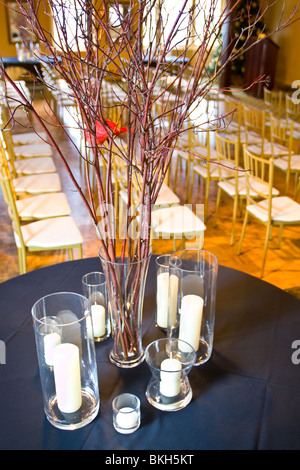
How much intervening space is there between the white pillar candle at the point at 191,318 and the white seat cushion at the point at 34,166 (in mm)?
2602

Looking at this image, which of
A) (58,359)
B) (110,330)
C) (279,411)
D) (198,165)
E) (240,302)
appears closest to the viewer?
(58,359)

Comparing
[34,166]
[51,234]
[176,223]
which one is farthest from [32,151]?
[176,223]

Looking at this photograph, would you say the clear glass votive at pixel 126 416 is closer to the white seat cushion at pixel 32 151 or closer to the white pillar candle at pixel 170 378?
A: the white pillar candle at pixel 170 378

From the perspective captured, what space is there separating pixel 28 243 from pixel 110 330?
1199 mm

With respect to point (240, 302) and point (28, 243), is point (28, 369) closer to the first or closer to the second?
point (240, 302)

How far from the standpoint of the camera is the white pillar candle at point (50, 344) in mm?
1030

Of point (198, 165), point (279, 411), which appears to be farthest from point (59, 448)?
point (198, 165)

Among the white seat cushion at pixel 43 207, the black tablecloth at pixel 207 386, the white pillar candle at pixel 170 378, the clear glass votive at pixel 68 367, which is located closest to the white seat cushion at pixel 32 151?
the white seat cushion at pixel 43 207

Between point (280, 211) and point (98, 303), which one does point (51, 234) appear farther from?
point (280, 211)

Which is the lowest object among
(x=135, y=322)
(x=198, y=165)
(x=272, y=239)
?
(x=272, y=239)

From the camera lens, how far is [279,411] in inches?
44.8

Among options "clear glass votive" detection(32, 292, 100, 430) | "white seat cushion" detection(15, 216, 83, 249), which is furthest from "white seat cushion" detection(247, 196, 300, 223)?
"clear glass votive" detection(32, 292, 100, 430)

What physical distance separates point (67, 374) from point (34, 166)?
290 centimetres

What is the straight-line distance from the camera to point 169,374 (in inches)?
43.3
